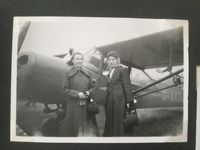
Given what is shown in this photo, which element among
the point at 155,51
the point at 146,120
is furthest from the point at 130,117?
the point at 155,51

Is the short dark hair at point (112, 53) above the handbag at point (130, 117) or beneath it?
above

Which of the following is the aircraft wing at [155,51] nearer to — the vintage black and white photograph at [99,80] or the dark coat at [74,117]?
the vintage black and white photograph at [99,80]

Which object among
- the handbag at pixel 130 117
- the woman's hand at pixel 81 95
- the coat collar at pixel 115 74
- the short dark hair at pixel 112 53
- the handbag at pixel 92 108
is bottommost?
the handbag at pixel 130 117

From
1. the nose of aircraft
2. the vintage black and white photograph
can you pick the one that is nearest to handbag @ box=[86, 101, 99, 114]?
the vintage black and white photograph

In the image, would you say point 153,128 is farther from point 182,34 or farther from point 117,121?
point 182,34

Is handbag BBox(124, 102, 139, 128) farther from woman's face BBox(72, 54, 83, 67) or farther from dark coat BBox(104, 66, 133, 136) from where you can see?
woman's face BBox(72, 54, 83, 67)

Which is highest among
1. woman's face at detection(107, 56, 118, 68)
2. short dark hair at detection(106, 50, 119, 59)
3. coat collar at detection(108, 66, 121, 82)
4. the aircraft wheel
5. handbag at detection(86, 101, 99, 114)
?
short dark hair at detection(106, 50, 119, 59)

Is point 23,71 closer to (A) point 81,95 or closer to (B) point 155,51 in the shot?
(A) point 81,95

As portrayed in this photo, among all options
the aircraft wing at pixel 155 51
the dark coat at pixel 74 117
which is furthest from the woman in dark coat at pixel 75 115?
the aircraft wing at pixel 155 51
